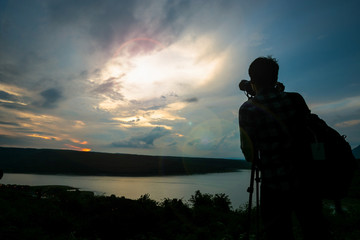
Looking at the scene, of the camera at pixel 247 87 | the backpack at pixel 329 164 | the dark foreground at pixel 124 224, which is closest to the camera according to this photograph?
the backpack at pixel 329 164

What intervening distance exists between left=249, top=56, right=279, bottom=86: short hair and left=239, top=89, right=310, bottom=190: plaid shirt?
0.14 meters

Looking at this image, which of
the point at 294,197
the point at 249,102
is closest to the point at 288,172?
the point at 294,197

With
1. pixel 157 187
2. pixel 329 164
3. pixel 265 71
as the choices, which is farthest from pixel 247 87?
pixel 157 187

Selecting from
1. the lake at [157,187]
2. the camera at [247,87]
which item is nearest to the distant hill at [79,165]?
the lake at [157,187]

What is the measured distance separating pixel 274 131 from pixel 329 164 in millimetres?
481

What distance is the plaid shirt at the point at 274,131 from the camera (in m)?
1.92

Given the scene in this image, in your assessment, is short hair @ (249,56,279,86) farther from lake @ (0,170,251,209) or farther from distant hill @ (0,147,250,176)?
distant hill @ (0,147,250,176)

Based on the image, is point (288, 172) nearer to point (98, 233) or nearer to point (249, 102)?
point (249, 102)

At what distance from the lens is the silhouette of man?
71.6 inches

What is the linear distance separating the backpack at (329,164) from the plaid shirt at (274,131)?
0.43ft

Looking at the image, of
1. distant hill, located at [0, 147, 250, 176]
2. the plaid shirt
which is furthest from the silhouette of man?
distant hill, located at [0, 147, 250, 176]

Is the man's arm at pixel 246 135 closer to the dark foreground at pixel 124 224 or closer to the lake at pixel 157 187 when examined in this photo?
the dark foreground at pixel 124 224

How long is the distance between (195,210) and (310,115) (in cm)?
606

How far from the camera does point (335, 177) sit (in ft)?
5.88
